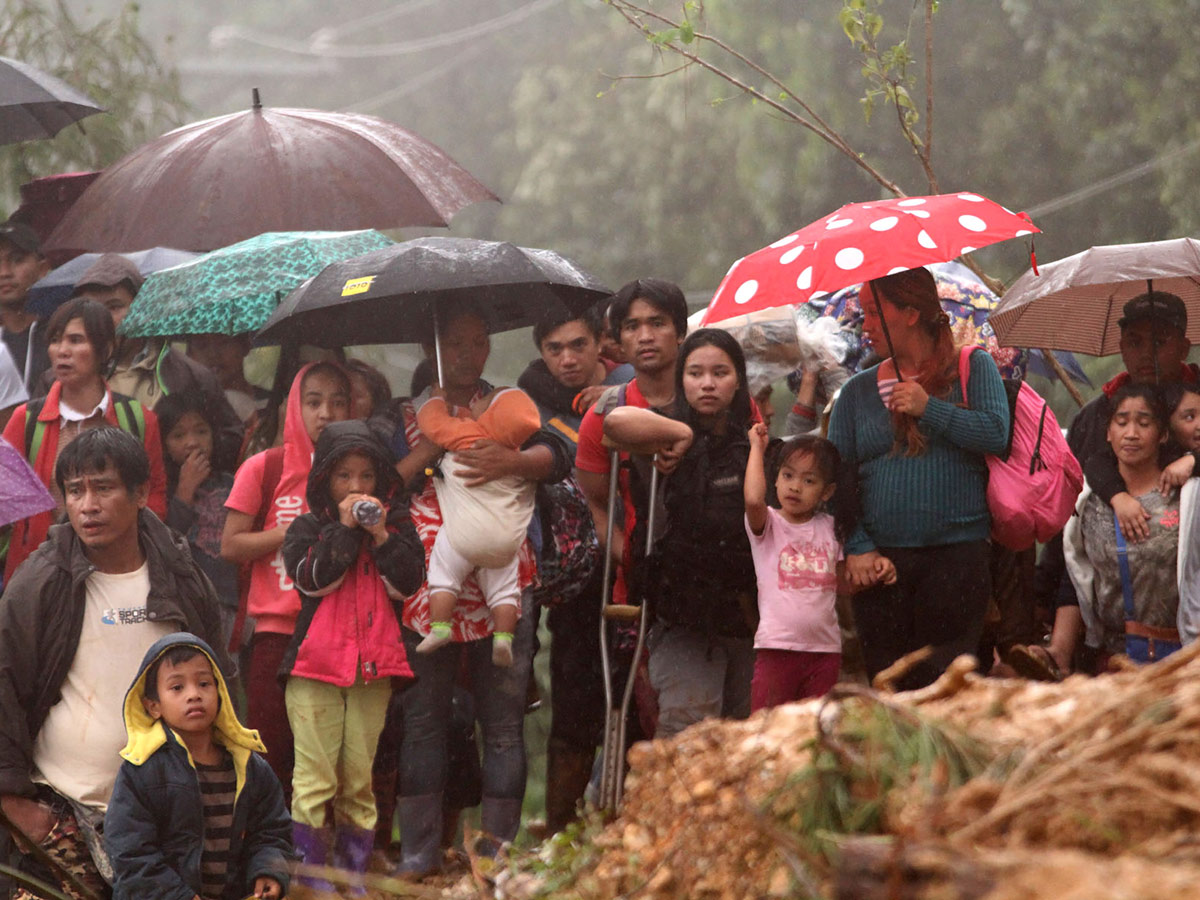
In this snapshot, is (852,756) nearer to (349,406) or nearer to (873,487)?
(873,487)

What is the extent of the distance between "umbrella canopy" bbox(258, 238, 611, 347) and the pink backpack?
1.63 m

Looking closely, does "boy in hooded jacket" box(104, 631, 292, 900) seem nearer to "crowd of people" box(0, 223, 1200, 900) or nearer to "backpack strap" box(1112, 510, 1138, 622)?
"crowd of people" box(0, 223, 1200, 900)

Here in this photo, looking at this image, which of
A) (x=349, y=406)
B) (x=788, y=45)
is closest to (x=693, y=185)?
(x=788, y=45)

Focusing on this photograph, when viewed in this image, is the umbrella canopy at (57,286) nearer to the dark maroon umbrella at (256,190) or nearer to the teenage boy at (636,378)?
the dark maroon umbrella at (256,190)

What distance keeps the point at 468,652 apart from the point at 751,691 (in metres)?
1.11

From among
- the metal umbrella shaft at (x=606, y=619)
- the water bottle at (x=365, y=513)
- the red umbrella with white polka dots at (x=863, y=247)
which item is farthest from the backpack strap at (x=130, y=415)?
the red umbrella with white polka dots at (x=863, y=247)

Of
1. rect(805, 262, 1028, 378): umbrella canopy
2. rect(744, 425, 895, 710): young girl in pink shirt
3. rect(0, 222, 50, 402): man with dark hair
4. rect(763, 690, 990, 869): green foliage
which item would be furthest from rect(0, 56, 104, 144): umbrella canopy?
rect(763, 690, 990, 869): green foliage

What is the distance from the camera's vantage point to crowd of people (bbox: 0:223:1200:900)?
4.86m

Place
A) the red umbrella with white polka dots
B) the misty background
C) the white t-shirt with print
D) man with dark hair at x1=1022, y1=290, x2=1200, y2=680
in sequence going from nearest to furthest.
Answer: the red umbrella with white polka dots, the white t-shirt with print, man with dark hair at x1=1022, y1=290, x2=1200, y2=680, the misty background

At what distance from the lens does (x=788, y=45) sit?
40.8 feet

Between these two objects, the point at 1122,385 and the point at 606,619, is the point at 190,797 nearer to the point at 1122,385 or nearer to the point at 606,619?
the point at 606,619

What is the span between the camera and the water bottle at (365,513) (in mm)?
5418

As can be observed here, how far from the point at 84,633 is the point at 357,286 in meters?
1.47

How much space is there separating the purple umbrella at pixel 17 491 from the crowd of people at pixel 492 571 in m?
0.13
